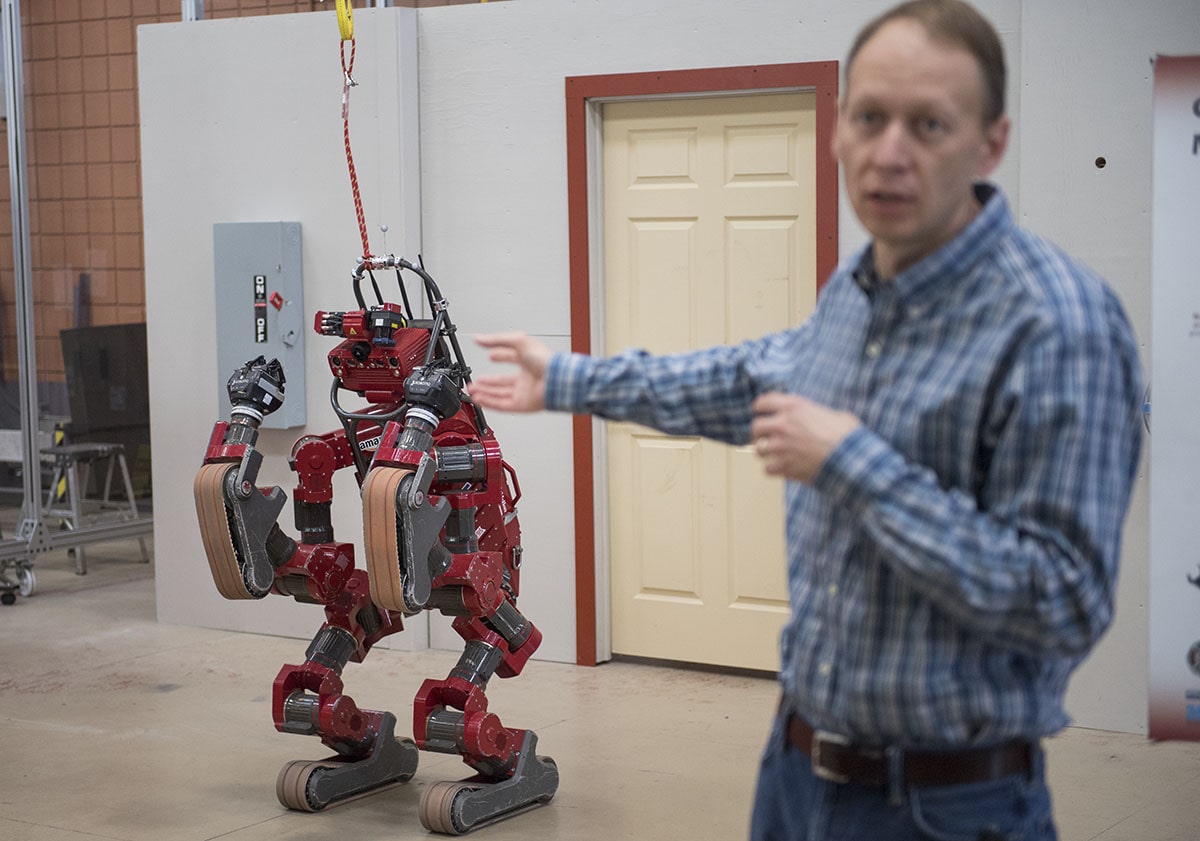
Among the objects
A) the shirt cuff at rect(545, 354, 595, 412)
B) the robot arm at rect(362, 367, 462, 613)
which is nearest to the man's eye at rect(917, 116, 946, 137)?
the shirt cuff at rect(545, 354, 595, 412)

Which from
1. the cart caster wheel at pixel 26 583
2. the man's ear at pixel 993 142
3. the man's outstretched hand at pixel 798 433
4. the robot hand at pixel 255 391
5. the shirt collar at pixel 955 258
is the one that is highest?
the man's ear at pixel 993 142

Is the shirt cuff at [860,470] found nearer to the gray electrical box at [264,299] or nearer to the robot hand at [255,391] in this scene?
the robot hand at [255,391]

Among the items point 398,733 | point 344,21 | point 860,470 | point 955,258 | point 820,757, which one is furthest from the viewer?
point 398,733

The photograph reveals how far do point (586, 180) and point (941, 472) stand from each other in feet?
15.7

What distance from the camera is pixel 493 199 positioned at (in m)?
6.50

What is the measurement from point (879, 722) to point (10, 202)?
743cm

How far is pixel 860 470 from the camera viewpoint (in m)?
1.52

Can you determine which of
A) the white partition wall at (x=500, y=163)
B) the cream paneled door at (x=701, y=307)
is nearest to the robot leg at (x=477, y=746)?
the cream paneled door at (x=701, y=307)

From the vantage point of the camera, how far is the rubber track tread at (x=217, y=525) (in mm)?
4477

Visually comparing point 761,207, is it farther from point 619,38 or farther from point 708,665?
point 708,665

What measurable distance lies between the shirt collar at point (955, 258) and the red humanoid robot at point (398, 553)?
2.70 m

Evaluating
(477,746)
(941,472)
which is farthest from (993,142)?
(477,746)

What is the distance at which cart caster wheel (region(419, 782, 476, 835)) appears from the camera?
447 cm

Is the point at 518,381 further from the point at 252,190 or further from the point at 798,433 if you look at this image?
the point at 252,190
